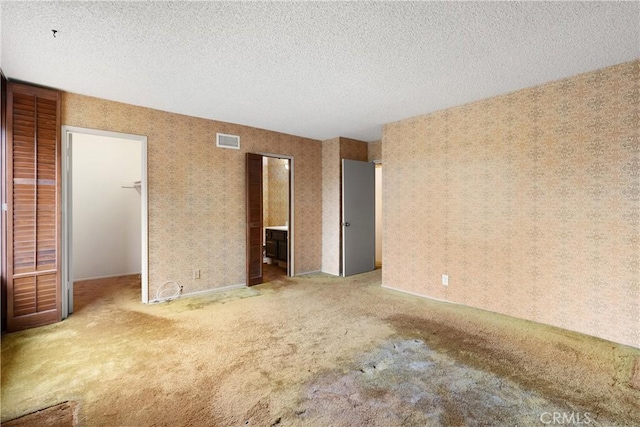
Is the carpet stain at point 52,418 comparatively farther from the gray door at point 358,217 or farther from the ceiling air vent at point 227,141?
the gray door at point 358,217

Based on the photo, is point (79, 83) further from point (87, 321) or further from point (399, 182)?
point (399, 182)

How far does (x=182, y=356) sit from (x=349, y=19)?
→ 9.62 feet

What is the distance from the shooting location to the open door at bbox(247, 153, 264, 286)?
4.69 meters

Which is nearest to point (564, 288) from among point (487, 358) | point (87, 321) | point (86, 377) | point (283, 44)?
point (487, 358)

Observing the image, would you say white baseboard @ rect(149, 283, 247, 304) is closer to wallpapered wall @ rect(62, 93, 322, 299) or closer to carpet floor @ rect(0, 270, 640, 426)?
wallpapered wall @ rect(62, 93, 322, 299)

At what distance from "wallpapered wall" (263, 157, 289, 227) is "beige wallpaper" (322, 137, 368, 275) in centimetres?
152

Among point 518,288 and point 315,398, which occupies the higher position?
point 518,288

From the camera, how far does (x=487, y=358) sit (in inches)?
96.7

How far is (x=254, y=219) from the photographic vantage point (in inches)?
188

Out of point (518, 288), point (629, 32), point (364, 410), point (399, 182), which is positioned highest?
point (629, 32)

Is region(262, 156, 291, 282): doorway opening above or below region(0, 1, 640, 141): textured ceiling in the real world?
below

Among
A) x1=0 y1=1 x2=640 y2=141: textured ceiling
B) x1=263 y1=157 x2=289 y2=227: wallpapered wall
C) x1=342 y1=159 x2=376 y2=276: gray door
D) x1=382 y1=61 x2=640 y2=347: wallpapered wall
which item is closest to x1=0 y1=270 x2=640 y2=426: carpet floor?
x1=382 y1=61 x2=640 y2=347: wallpapered wall

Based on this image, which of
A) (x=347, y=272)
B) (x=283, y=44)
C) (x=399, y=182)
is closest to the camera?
(x=283, y=44)

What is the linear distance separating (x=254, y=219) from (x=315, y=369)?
2930 millimetres
